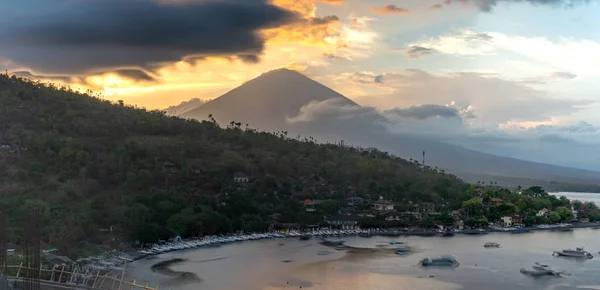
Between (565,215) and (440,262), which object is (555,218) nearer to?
(565,215)

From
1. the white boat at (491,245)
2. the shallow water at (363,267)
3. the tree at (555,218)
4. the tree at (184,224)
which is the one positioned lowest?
the shallow water at (363,267)

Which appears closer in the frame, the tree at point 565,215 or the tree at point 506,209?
the tree at point 506,209

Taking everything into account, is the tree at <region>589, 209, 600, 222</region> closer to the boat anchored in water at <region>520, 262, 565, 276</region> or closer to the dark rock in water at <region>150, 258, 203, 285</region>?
the boat anchored in water at <region>520, 262, 565, 276</region>

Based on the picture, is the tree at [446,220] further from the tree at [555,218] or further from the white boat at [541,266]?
the white boat at [541,266]

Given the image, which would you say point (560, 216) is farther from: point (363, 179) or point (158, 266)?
point (158, 266)

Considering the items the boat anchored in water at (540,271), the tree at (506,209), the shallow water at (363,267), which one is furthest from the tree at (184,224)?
the tree at (506,209)

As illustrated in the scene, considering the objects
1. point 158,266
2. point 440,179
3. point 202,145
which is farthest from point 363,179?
point 158,266
